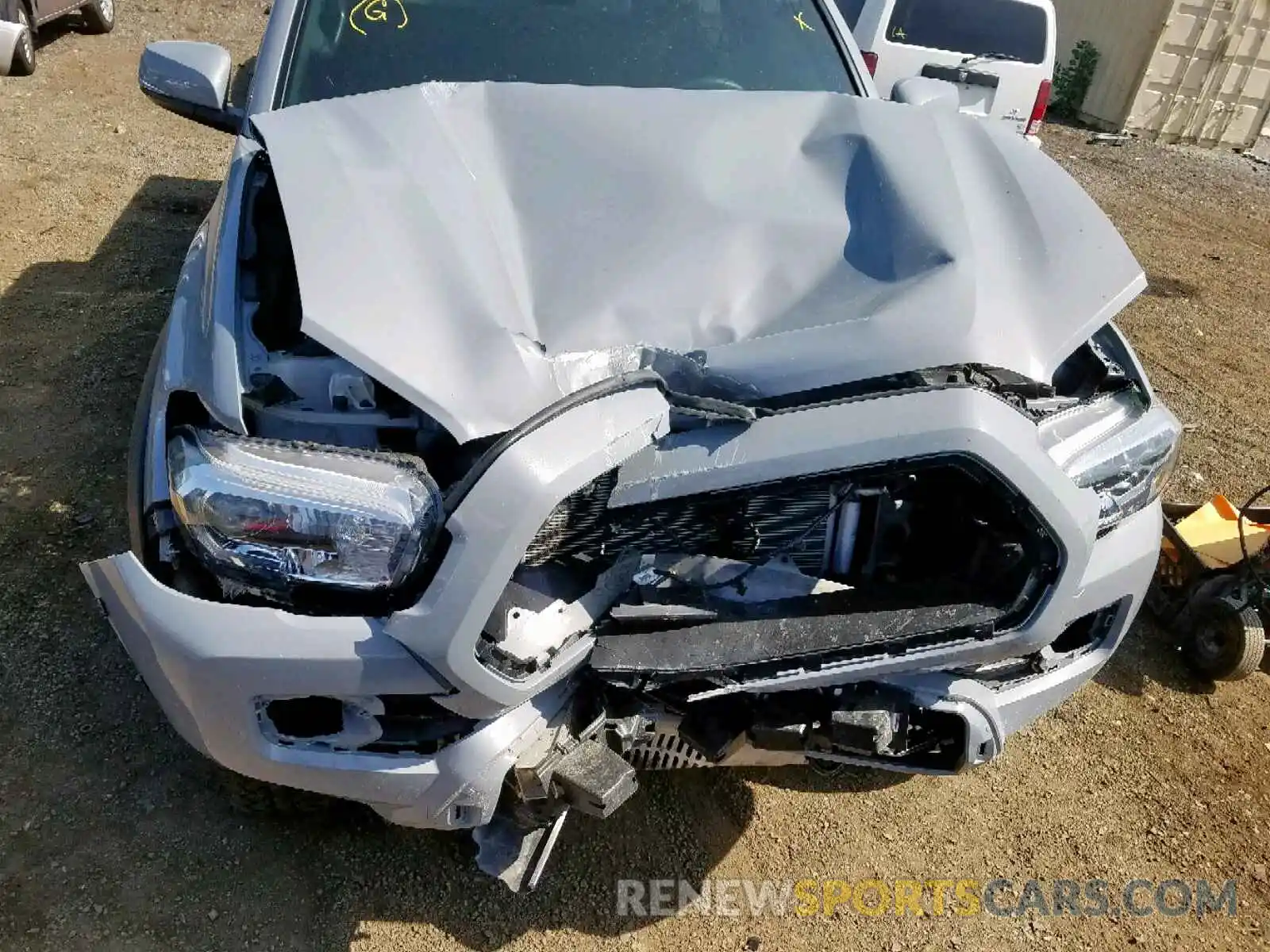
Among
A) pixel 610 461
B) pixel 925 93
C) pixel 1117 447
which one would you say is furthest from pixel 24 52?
pixel 1117 447

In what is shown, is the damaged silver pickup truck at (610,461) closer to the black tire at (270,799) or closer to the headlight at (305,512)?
the headlight at (305,512)

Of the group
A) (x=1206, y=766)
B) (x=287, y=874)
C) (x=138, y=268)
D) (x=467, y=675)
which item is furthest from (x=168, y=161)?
(x=1206, y=766)

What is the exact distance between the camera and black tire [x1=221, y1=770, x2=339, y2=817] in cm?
221

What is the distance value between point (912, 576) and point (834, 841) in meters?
0.87

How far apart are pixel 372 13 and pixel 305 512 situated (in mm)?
1999

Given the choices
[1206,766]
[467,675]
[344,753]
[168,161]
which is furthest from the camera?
[168,161]

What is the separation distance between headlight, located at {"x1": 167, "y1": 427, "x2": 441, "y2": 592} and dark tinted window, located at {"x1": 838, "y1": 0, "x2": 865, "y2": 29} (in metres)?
5.81

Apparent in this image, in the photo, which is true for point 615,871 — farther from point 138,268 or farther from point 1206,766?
point 138,268

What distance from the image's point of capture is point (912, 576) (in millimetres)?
2078

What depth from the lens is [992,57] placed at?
20.7 ft

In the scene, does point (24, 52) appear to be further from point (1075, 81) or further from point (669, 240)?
point (1075, 81)

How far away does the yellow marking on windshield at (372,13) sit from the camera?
2941mm

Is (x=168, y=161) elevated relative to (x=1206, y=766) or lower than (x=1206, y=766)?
lower

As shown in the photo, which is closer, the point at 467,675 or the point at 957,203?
the point at 467,675
